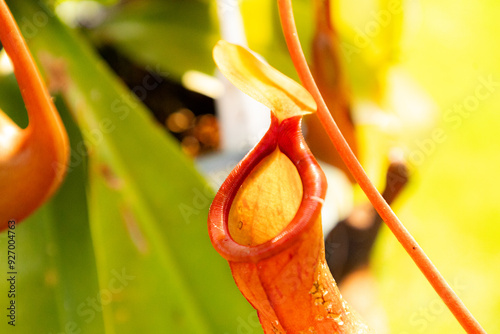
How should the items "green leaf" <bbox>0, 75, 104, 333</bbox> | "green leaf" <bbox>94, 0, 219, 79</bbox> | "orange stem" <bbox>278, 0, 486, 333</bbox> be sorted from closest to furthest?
"orange stem" <bbox>278, 0, 486, 333</bbox> → "green leaf" <bbox>0, 75, 104, 333</bbox> → "green leaf" <bbox>94, 0, 219, 79</bbox>

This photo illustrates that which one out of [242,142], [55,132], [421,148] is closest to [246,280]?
[55,132]

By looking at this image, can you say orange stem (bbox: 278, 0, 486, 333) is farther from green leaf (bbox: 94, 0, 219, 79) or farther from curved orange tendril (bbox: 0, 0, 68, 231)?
green leaf (bbox: 94, 0, 219, 79)

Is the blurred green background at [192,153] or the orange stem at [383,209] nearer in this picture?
the orange stem at [383,209]

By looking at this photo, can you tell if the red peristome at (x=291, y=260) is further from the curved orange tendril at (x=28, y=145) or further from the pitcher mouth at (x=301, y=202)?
the curved orange tendril at (x=28, y=145)

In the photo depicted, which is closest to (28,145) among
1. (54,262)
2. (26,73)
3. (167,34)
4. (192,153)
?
(26,73)

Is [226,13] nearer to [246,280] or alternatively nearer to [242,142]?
[242,142]

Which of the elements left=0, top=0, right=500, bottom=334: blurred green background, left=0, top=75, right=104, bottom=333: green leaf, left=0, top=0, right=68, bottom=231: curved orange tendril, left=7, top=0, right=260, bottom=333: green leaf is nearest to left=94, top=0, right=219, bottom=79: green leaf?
left=0, top=0, right=500, bottom=334: blurred green background

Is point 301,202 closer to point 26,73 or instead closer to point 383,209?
point 383,209

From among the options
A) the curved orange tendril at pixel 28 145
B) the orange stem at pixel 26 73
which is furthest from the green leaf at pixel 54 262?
the orange stem at pixel 26 73
